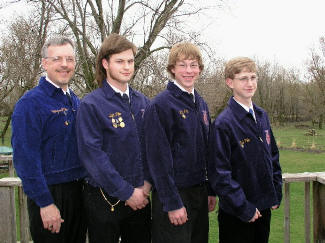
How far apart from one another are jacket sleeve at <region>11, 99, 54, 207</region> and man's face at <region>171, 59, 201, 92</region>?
91 cm

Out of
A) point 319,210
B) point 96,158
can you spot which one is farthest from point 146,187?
point 319,210

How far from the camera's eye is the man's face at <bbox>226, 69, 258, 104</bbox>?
231 cm

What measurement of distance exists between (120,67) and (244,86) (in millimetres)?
843

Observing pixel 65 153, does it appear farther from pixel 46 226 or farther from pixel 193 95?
pixel 193 95

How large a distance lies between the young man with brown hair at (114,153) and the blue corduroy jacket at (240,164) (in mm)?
464

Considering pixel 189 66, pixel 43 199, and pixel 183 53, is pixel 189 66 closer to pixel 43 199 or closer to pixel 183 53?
pixel 183 53

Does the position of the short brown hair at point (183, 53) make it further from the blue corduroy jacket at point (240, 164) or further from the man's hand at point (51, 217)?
the man's hand at point (51, 217)

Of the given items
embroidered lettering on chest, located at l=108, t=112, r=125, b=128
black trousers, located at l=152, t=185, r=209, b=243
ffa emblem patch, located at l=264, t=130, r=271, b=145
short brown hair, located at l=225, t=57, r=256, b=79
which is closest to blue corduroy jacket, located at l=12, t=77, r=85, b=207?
embroidered lettering on chest, located at l=108, t=112, r=125, b=128

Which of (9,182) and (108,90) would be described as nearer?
(108,90)

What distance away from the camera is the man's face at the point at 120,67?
211 cm

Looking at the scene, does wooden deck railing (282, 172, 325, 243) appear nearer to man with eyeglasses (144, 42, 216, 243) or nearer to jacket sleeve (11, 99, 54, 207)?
man with eyeglasses (144, 42, 216, 243)

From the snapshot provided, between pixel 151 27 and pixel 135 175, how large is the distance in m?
7.40

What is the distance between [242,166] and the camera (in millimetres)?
2182

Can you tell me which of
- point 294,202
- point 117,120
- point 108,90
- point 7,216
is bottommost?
point 294,202
